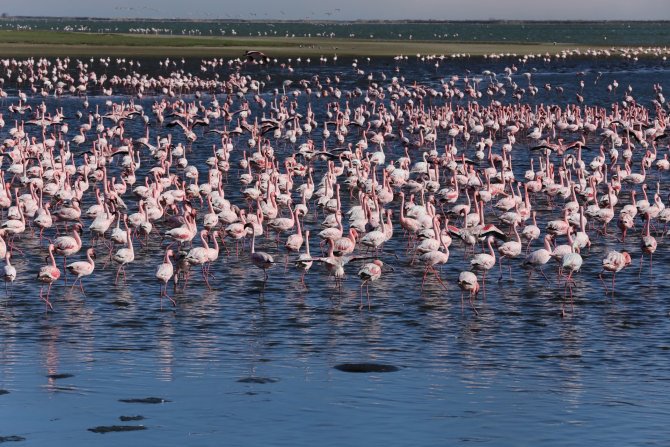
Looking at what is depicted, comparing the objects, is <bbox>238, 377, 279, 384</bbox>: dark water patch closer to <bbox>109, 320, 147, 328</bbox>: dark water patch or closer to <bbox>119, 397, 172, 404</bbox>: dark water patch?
<bbox>119, 397, 172, 404</bbox>: dark water patch

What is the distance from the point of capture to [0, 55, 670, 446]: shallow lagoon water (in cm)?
1468

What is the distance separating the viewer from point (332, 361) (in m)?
17.8

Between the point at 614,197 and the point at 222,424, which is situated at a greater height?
the point at 614,197

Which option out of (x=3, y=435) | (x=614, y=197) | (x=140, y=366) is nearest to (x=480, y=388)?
(x=140, y=366)

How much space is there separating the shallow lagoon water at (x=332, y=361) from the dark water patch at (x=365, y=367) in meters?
0.15

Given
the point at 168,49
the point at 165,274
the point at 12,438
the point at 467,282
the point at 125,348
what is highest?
the point at 168,49

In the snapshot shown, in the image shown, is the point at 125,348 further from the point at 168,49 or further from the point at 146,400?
the point at 168,49

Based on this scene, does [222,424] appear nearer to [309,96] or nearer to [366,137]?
[366,137]

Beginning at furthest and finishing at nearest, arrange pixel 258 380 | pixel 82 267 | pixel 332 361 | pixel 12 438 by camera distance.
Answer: pixel 82 267, pixel 332 361, pixel 258 380, pixel 12 438

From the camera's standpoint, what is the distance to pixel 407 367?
17.5m

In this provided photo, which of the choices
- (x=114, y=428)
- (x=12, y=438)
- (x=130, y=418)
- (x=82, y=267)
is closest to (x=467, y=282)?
(x=82, y=267)

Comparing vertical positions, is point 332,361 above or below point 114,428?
above

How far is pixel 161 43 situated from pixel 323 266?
100596 millimetres

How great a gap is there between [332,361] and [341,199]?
16141mm
